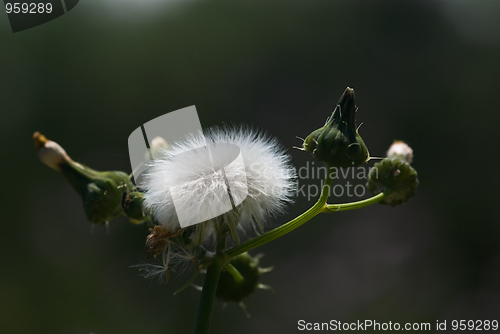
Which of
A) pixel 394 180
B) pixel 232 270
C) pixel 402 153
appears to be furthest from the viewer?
pixel 402 153

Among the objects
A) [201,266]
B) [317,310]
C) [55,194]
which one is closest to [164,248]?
[201,266]

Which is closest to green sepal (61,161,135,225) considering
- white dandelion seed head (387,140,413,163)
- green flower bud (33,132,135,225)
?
green flower bud (33,132,135,225)

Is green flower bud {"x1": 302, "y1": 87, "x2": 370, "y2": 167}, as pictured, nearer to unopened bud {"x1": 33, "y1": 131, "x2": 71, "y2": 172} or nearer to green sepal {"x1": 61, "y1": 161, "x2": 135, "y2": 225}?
green sepal {"x1": 61, "y1": 161, "x2": 135, "y2": 225}

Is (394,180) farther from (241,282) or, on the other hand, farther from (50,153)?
(50,153)

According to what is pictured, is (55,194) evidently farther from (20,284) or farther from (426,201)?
(426,201)

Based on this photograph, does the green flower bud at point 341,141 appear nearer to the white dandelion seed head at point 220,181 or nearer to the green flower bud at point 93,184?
the white dandelion seed head at point 220,181

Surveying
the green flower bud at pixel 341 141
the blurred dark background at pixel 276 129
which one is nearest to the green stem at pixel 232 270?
the green flower bud at pixel 341 141

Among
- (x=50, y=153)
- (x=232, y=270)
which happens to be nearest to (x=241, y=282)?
(x=232, y=270)
